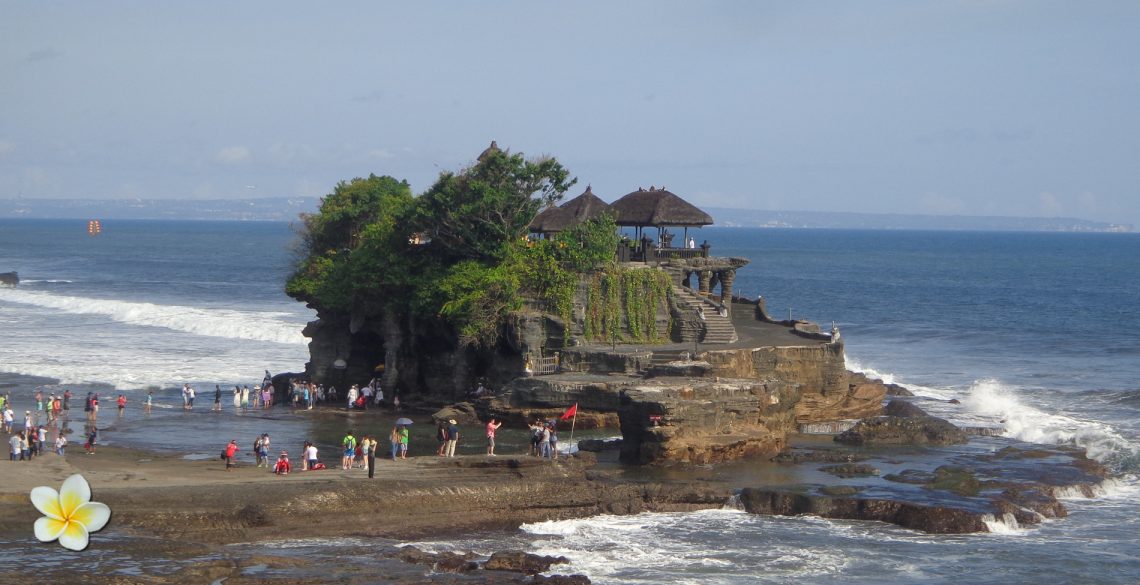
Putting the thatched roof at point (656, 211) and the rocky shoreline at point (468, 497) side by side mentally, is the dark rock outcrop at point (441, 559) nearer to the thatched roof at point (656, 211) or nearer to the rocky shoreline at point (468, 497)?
the rocky shoreline at point (468, 497)

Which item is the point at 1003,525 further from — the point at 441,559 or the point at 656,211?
the point at 656,211

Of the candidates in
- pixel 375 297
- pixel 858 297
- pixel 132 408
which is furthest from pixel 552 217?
pixel 858 297

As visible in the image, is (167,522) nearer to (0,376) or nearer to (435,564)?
(435,564)

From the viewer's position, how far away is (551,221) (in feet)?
143

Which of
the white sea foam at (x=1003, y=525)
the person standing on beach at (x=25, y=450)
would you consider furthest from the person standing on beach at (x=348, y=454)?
the white sea foam at (x=1003, y=525)

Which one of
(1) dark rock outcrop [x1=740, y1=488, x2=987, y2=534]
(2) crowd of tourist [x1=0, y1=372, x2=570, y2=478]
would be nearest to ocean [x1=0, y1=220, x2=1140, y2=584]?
(1) dark rock outcrop [x1=740, y1=488, x2=987, y2=534]

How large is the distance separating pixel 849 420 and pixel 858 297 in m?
53.1

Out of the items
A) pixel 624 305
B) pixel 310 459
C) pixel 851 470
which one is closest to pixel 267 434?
pixel 310 459

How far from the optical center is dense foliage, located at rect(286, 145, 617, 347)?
126 ft

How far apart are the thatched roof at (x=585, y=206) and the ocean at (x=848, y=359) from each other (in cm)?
1229

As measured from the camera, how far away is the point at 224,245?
176500 mm

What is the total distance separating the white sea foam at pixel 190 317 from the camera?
64.2 m

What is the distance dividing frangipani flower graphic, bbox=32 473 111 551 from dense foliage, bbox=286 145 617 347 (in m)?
27.2

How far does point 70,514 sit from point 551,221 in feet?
109
